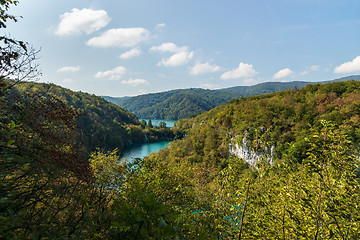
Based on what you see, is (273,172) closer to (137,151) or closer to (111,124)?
(137,151)

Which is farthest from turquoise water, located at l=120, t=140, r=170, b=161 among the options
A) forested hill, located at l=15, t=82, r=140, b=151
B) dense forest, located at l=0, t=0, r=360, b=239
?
dense forest, located at l=0, t=0, r=360, b=239

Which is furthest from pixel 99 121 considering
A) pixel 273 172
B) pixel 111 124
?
pixel 273 172

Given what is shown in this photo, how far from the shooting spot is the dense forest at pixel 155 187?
7.14 feet

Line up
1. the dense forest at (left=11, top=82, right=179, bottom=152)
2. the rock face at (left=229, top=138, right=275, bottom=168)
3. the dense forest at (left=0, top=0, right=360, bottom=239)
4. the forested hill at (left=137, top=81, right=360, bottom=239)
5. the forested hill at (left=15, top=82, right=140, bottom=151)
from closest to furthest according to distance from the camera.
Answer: the dense forest at (left=0, top=0, right=360, bottom=239) → the forested hill at (left=137, top=81, right=360, bottom=239) → the rock face at (left=229, top=138, right=275, bottom=168) → the forested hill at (left=15, top=82, right=140, bottom=151) → the dense forest at (left=11, top=82, right=179, bottom=152)

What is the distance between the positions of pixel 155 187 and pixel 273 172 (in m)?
4.89

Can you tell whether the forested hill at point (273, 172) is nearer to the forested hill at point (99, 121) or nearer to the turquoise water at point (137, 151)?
the turquoise water at point (137, 151)

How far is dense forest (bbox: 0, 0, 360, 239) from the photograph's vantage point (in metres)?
2.18

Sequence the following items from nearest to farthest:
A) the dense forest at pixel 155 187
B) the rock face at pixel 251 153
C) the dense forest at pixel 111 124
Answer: the dense forest at pixel 155 187 → the rock face at pixel 251 153 → the dense forest at pixel 111 124

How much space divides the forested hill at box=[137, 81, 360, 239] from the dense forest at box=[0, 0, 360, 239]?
0.17 feet

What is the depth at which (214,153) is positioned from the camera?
55594 mm

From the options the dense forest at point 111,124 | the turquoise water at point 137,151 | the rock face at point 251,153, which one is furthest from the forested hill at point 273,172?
the dense forest at point 111,124

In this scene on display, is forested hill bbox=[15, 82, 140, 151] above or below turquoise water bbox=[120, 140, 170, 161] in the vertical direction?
above

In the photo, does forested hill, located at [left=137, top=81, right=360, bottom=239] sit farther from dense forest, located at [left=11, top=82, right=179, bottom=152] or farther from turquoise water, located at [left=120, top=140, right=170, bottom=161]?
dense forest, located at [left=11, top=82, right=179, bottom=152]

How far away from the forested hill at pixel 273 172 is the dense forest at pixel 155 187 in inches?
2.0
